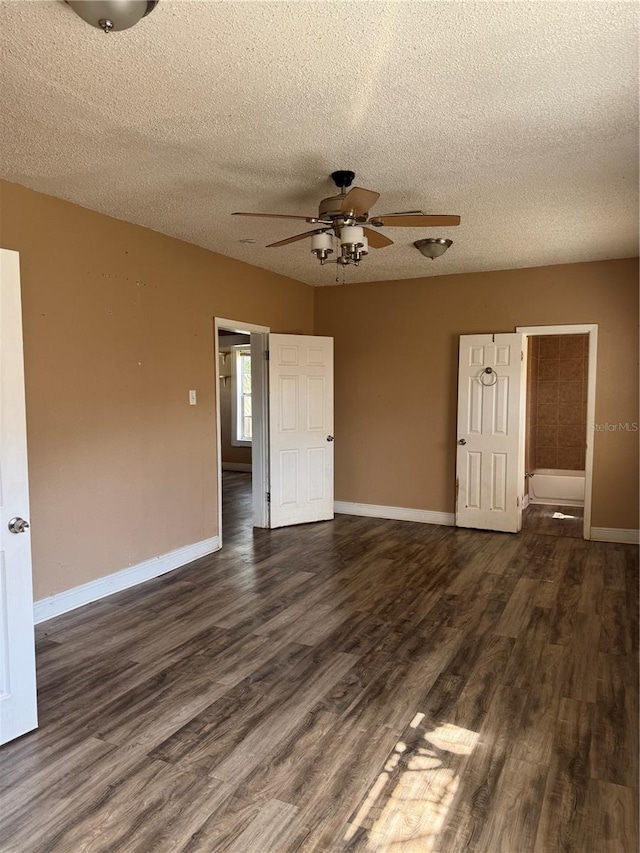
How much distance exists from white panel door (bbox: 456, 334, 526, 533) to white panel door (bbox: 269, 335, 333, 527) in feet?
4.78

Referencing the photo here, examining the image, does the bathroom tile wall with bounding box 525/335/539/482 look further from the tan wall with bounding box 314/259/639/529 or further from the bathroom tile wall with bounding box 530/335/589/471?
the tan wall with bounding box 314/259/639/529

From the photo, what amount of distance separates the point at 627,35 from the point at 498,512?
178 inches

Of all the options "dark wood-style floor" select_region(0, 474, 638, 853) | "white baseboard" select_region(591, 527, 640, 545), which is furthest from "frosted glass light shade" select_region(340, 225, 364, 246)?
"white baseboard" select_region(591, 527, 640, 545)

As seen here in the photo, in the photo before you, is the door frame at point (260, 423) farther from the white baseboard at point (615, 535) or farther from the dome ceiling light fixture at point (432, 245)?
the white baseboard at point (615, 535)

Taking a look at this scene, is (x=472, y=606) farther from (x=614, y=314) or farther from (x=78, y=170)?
(x=78, y=170)

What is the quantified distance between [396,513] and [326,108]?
472 centimetres

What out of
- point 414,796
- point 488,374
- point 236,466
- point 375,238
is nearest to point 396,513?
point 488,374

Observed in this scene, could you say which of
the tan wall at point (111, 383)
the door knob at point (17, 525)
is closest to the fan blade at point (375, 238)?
the tan wall at point (111, 383)

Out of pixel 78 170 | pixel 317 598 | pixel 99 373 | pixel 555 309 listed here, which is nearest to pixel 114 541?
pixel 99 373

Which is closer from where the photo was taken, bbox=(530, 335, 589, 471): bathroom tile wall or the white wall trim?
bbox=(530, 335, 589, 471): bathroom tile wall

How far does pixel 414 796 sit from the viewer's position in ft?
6.78

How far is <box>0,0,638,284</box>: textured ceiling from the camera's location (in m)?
1.92

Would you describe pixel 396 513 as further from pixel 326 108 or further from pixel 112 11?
pixel 112 11

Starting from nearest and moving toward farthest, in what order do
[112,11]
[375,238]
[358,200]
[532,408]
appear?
[112,11], [358,200], [375,238], [532,408]
